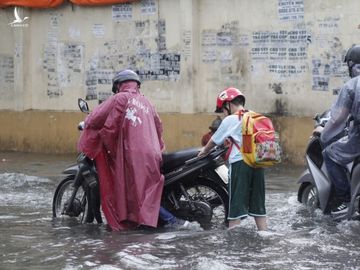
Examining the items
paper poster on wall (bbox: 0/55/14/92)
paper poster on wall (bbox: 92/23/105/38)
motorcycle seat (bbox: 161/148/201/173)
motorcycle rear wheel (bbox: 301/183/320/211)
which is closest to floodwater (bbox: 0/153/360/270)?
motorcycle rear wheel (bbox: 301/183/320/211)

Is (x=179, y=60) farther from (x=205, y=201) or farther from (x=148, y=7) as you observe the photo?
(x=205, y=201)

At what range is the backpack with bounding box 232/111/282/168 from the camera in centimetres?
647

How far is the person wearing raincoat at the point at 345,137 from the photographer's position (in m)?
6.85

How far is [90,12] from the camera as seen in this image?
1445 cm

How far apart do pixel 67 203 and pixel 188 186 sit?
1314 millimetres

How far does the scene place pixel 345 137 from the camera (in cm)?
711

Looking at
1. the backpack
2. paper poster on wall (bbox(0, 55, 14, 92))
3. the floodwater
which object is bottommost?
the floodwater

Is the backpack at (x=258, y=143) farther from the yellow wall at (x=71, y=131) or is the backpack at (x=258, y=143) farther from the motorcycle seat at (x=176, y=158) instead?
the yellow wall at (x=71, y=131)

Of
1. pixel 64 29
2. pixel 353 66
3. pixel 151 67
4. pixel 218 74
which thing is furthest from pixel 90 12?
pixel 353 66

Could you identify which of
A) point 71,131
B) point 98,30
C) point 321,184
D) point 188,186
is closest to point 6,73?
point 71,131

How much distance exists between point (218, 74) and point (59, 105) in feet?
11.4

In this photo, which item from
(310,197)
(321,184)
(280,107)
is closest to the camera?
(321,184)

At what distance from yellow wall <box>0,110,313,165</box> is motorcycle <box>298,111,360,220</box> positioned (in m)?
3.83

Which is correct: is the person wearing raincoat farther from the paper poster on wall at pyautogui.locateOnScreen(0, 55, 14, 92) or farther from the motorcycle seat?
the paper poster on wall at pyautogui.locateOnScreen(0, 55, 14, 92)
